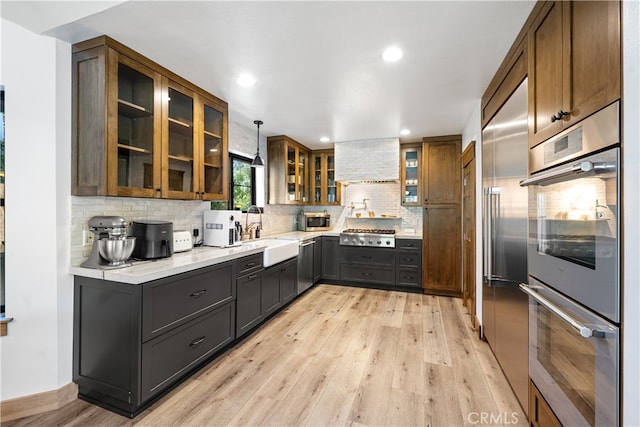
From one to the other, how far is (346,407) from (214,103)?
2999mm

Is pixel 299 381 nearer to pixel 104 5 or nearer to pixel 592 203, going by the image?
pixel 592 203

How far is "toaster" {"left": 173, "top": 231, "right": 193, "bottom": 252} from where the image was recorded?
2.72m

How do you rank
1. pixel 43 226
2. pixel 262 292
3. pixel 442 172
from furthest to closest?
pixel 442 172, pixel 262 292, pixel 43 226

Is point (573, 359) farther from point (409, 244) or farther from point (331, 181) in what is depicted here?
point (331, 181)

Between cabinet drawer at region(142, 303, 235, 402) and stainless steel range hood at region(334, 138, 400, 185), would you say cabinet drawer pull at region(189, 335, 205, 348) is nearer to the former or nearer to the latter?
cabinet drawer at region(142, 303, 235, 402)

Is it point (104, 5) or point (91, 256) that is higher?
point (104, 5)

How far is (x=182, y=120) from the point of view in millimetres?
2686

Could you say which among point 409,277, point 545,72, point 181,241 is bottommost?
point 409,277

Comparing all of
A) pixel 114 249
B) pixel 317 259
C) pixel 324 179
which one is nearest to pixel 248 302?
pixel 114 249

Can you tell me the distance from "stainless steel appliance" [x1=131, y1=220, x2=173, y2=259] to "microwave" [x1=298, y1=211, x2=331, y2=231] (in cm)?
327

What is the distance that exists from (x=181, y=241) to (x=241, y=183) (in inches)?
65.7

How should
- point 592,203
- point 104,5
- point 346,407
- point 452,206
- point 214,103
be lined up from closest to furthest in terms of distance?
1. point 592,203
2. point 104,5
3. point 346,407
4. point 214,103
5. point 452,206

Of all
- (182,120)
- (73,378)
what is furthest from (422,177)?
(73,378)

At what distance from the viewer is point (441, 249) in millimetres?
4559
